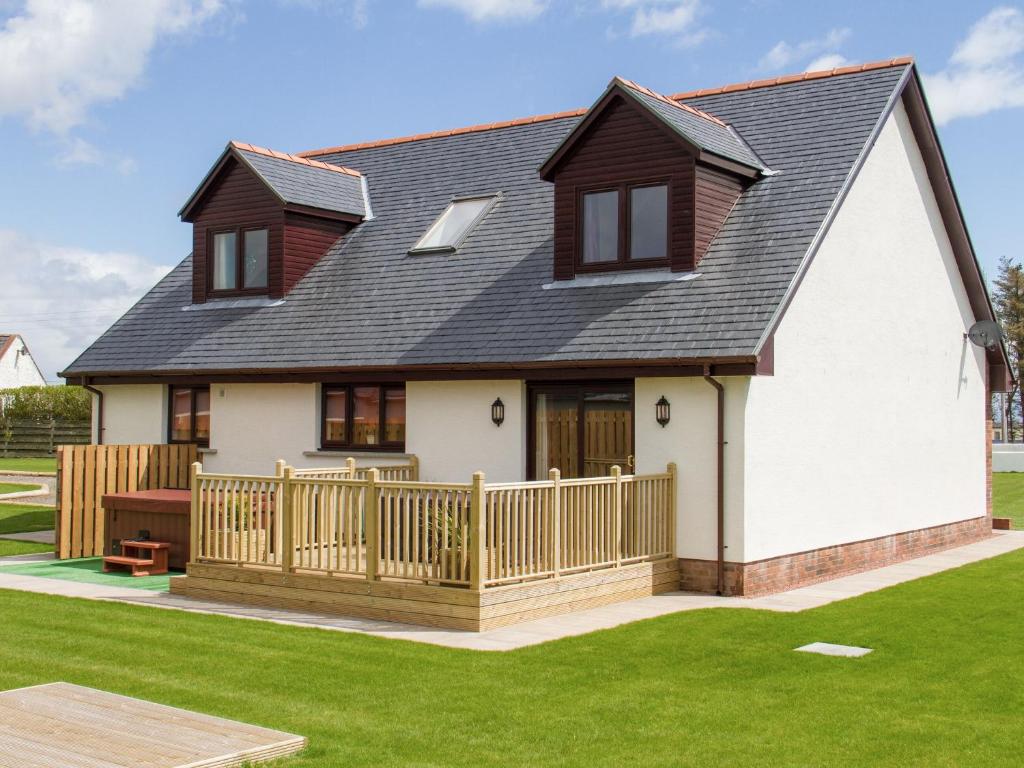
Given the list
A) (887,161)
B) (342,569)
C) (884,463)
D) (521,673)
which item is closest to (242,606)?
(342,569)

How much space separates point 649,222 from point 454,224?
4.60 metres

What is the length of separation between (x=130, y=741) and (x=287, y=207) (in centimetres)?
1380

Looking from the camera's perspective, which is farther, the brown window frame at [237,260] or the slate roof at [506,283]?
the brown window frame at [237,260]

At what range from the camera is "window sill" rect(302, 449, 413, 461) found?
677 inches

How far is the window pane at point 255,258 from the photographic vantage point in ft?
66.8

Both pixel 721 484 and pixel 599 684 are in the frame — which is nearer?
pixel 599 684

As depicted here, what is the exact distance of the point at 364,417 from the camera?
17750 millimetres

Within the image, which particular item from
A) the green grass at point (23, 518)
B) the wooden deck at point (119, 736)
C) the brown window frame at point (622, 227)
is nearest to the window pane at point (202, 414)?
the green grass at point (23, 518)

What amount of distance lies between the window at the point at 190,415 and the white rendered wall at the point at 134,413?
15cm

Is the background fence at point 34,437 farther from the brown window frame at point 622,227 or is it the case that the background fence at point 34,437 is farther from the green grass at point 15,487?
the brown window frame at point 622,227

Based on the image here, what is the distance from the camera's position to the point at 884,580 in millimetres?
15680

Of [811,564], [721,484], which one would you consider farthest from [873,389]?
[721,484]

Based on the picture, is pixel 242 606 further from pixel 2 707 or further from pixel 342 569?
pixel 2 707

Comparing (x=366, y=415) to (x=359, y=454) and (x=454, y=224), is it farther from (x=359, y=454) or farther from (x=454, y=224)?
(x=454, y=224)
